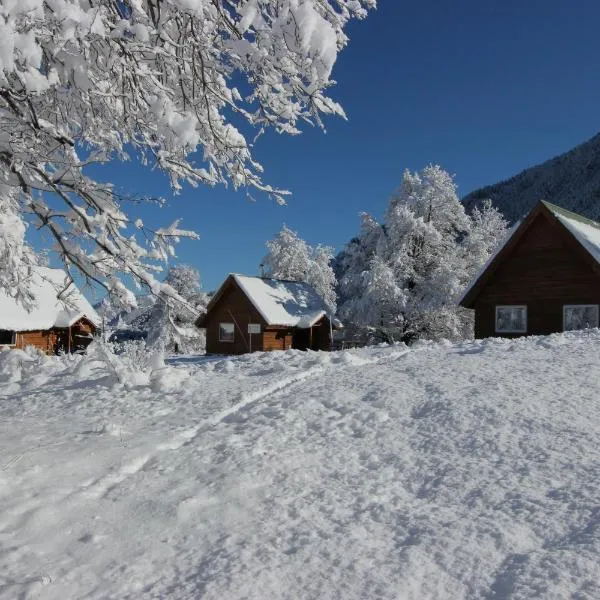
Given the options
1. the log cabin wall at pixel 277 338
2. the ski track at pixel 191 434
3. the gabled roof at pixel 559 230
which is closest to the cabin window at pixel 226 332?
the log cabin wall at pixel 277 338

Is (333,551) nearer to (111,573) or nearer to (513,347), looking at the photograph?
(111,573)

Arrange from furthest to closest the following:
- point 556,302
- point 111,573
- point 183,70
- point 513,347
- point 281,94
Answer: point 556,302 < point 513,347 < point 281,94 < point 183,70 < point 111,573

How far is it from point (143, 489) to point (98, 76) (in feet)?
12.0

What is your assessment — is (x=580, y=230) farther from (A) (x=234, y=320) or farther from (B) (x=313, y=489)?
(A) (x=234, y=320)

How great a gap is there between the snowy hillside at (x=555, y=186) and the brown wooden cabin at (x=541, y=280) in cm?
11022

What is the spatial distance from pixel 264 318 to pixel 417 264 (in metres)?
8.57

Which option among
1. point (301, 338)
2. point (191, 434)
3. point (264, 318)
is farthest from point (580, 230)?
point (301, 338)

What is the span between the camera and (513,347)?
880cm

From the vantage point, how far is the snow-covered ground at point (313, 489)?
295 cm

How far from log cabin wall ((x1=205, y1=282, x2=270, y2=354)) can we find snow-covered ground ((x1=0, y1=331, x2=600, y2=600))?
2233cm

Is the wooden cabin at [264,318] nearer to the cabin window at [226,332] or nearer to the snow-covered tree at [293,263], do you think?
the cabin window at [226,332]

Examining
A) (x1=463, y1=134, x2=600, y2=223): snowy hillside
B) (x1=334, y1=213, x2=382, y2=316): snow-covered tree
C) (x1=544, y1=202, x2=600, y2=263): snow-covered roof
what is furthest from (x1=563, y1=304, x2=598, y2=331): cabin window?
(x1=463, y1=134, x2=600, y2=223): snowy hillside

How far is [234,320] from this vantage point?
30.4 metres

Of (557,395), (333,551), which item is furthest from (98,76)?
(557,395)
